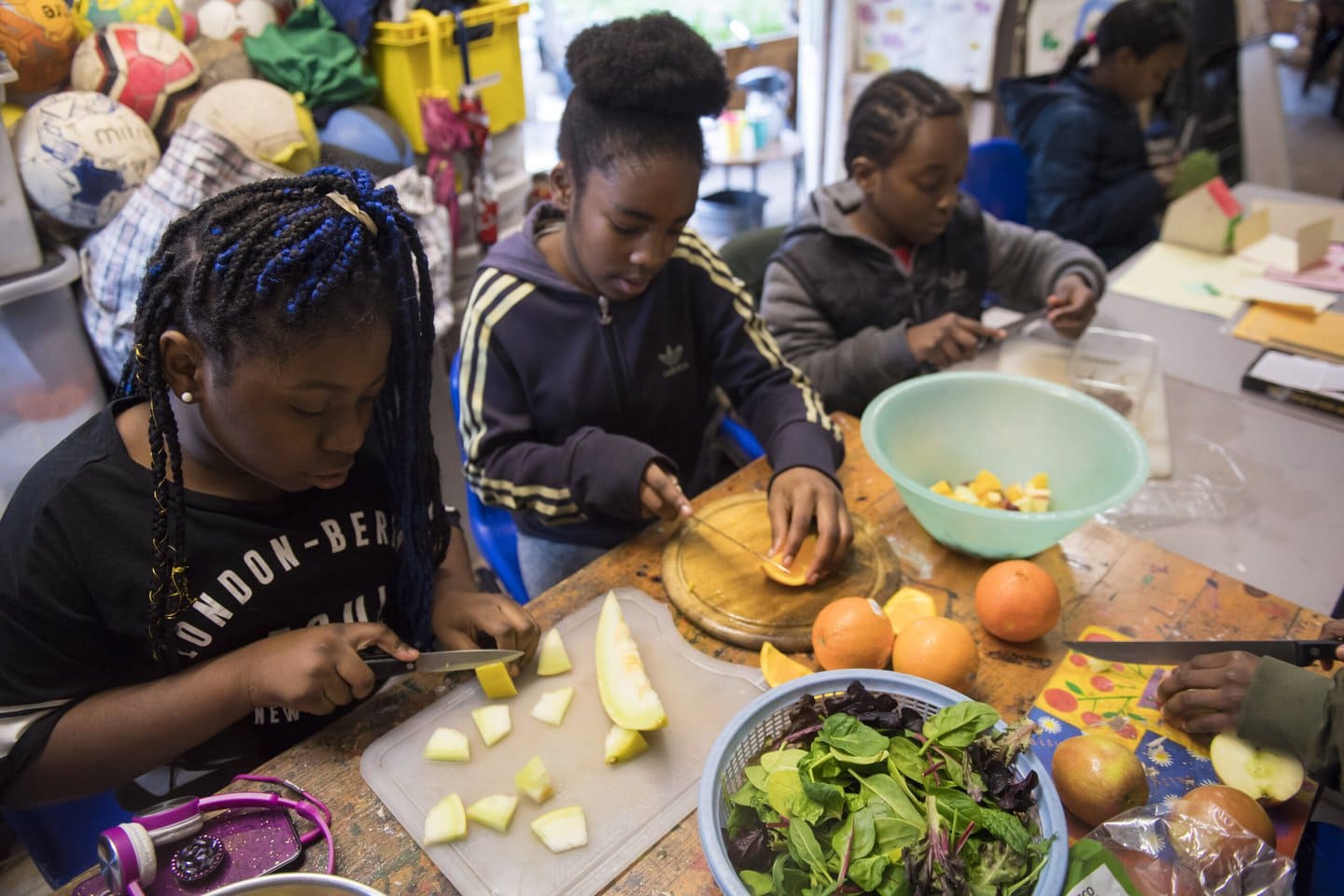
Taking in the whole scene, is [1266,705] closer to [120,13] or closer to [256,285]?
[256,285]

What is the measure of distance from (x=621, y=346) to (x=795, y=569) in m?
0.66

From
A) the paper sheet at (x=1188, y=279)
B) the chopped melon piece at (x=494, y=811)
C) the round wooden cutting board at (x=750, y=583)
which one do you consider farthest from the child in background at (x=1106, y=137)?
the chopped melon piece at (x=494, y=811)

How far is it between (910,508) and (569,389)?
A: 2.43 ft

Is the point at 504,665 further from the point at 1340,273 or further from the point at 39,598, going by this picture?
the point at 1340,273

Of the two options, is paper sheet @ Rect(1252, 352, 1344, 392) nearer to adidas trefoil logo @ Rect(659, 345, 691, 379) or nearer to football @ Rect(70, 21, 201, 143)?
adidas trefoil logo @ Rect(659, 345, 691, 379)

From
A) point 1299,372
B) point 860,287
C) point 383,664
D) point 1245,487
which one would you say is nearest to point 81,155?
point 383,664

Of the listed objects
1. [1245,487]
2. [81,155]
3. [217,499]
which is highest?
[81,155]

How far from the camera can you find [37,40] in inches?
79.2

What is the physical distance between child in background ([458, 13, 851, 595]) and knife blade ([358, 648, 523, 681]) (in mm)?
426

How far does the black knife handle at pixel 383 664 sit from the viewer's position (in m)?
1.17

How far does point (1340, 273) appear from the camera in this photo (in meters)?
2.67

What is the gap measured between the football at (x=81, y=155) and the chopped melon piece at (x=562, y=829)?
Result: 78.8 inches

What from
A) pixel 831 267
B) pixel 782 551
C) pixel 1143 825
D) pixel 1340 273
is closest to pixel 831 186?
pixel 831 267

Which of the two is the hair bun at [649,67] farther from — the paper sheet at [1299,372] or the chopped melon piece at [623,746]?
the paper sheet at [1299,372]
